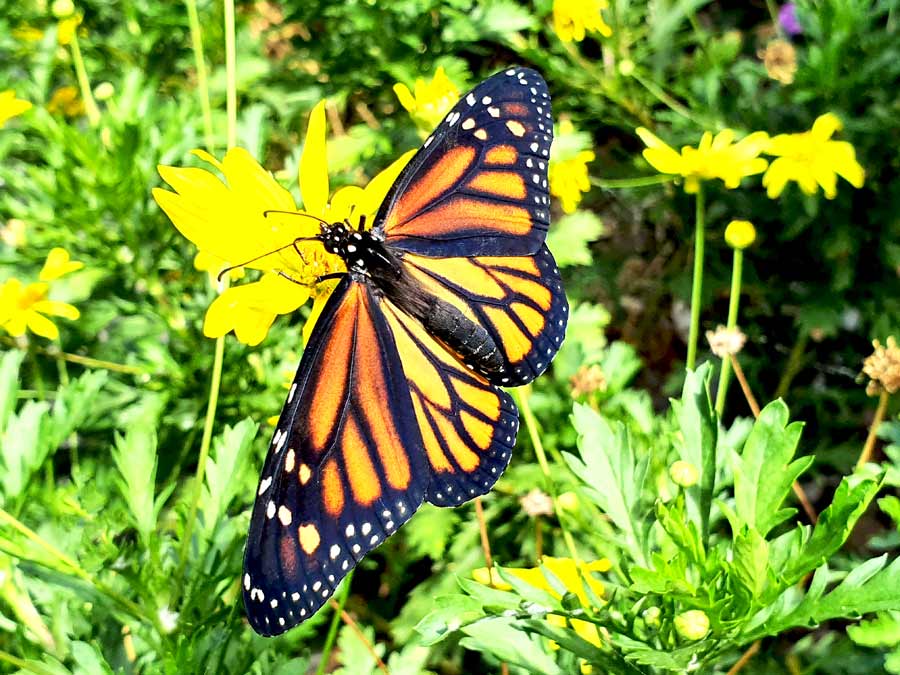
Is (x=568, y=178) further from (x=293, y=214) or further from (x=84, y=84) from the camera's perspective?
(x=84, y=84)

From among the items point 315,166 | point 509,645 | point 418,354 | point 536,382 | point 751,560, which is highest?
point 315,166

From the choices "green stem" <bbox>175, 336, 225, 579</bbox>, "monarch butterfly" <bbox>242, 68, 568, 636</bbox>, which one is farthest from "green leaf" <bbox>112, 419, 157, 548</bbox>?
"monarch butterfly" <bbox>242, 68, 568, 636</bbox>

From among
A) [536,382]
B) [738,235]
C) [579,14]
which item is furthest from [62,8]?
[738,235]

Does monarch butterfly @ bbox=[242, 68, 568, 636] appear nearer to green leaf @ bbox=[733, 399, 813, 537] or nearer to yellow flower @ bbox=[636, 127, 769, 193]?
yellow flower @ bbox=[636, 127, 769, 193]

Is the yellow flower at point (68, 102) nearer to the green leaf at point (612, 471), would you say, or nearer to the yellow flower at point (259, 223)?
the yellow flower at point (259, 223)

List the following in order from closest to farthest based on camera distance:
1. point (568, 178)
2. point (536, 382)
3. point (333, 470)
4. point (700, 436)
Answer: point (333, 470), point (700, 436), point (568, 178), point (536, 382)

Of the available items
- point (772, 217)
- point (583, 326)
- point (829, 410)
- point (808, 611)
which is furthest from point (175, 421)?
point (829, 410)

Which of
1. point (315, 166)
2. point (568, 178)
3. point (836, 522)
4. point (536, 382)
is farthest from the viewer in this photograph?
point (536, 382)
